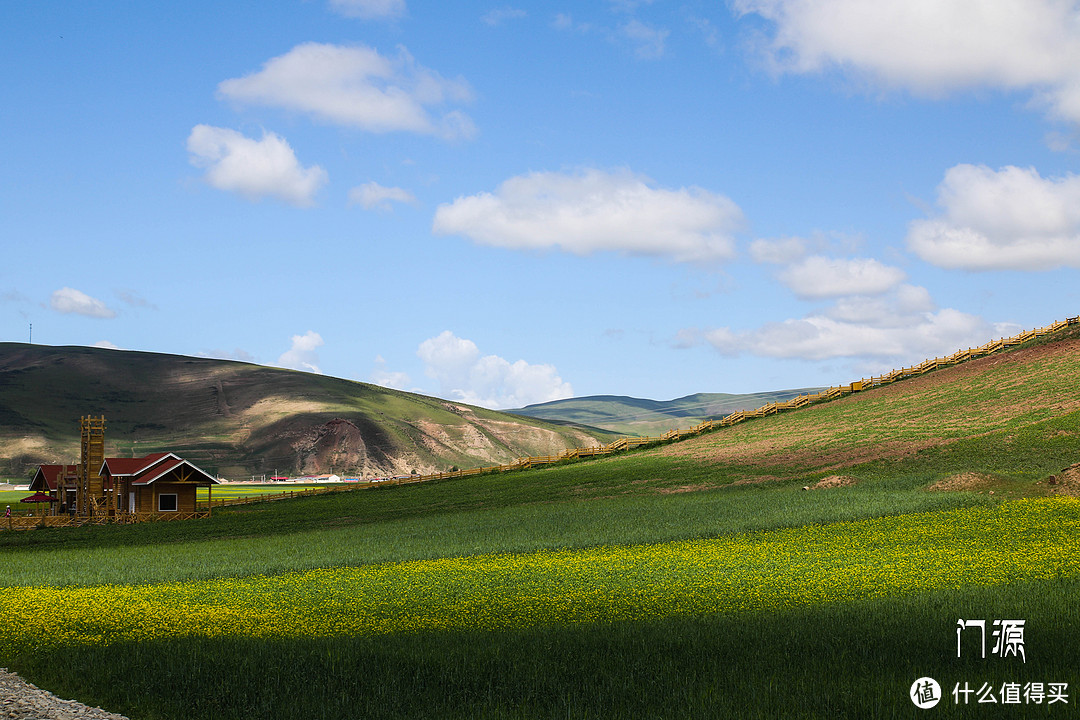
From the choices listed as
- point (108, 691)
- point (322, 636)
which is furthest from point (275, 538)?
point (108, 691)

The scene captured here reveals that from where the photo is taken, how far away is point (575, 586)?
2553cm

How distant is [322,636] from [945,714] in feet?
42.6

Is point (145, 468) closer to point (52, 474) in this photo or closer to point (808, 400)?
point (52, 474)

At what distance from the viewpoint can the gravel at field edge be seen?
1295 cm

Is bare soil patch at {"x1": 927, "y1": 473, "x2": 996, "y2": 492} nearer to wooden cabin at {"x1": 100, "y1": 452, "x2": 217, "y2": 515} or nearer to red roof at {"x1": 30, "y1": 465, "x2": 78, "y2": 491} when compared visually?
wooden cabin at {"x1": 100, "y1": 452, "x2": 217, "y2": 515}

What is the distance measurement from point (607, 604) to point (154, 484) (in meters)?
60.3

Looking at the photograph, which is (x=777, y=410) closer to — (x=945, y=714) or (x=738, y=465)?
(x=738, y=465)

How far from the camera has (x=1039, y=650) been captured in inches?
578

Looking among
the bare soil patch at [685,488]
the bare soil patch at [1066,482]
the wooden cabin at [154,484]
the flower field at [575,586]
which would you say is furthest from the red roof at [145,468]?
the bare soil patch at [1066,482]

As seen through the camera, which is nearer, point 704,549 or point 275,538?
point 704,549

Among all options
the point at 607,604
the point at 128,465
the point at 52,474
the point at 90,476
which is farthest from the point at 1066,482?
the point at 52,474

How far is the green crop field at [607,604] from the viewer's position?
13570mm

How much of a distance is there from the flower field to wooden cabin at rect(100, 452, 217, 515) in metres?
44.5

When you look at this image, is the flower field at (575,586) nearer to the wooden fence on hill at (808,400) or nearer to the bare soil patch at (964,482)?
the bare soil patch at (964,482)
